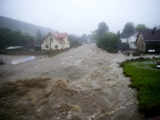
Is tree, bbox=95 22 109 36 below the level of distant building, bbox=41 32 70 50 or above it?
above

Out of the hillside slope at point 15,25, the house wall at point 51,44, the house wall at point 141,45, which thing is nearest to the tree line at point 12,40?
the house wall at point 51,44

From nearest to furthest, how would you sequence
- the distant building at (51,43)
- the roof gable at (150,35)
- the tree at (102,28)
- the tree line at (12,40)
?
the roof gable at (150,35) < the distant building at (51,43) < the tree line at (12,40) < the tree at (102,28)

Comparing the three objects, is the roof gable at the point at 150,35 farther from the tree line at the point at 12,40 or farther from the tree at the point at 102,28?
the tree line at the point at 12,40

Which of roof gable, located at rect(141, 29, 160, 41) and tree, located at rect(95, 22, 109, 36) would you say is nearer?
roof gable, located at rect(141, 29, 160, 41)

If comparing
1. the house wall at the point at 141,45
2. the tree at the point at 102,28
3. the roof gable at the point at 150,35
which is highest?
the tree at the point at 102,28

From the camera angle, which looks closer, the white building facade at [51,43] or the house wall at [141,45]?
the house wall at [141,45]

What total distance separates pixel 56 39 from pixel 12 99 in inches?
972

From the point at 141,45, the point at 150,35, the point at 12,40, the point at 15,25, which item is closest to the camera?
the point at 150,35

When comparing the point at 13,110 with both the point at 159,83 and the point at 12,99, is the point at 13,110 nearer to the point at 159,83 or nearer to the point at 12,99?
the point at 12,99

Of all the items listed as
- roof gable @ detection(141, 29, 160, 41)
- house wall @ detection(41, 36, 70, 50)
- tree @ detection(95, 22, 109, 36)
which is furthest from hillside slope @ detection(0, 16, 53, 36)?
roof gable @ detection(141, 29, 160, 41)

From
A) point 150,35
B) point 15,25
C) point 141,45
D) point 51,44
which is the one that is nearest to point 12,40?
point 51,44

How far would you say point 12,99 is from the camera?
5.77 metres

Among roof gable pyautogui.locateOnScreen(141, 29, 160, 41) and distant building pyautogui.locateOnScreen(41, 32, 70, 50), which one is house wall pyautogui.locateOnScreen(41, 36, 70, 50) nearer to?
distant building pyautogui.locateOnScreen(41, 32, 70, 50)

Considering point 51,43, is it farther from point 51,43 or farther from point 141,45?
point 141,45
